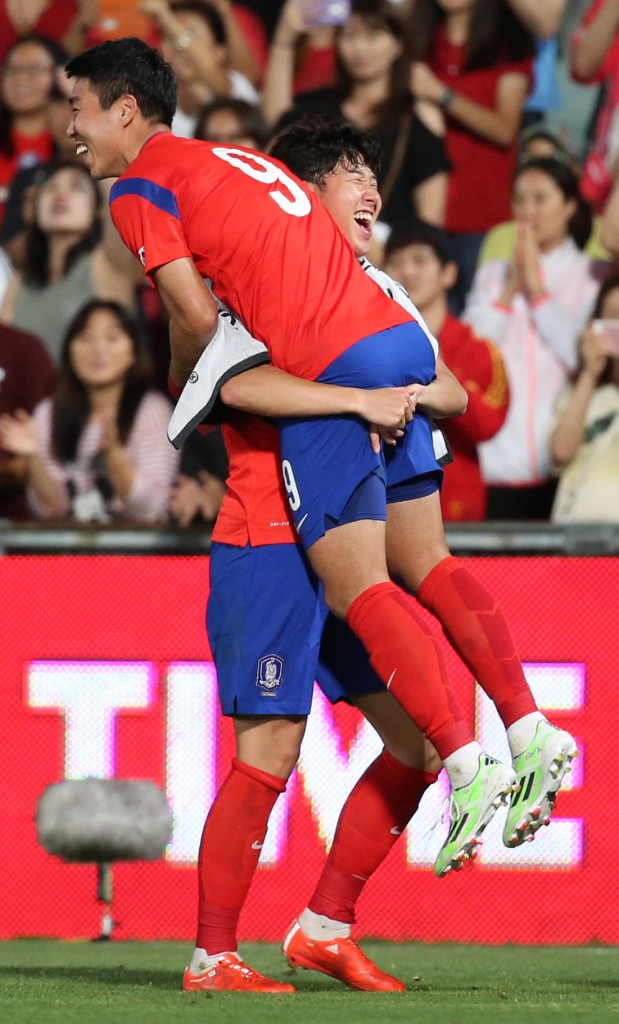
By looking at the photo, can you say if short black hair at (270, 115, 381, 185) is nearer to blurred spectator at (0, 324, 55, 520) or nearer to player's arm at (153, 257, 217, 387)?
player's arm at (153, 257, 217, 387)

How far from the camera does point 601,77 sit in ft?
21.6

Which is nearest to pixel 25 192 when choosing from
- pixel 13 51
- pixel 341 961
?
pixel 13 51

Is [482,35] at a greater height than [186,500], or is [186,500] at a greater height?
[482,35]

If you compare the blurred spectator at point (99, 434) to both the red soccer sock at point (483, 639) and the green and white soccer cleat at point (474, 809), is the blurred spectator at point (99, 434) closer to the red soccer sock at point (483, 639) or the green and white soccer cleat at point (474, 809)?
the red soccer sock at point (483, 639)

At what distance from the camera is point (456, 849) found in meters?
2.76

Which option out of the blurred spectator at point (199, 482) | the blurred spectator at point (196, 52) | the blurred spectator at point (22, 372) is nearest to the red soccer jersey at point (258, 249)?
the blurred spectator at point (199, 482)

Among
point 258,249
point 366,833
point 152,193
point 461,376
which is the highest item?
point 152,193

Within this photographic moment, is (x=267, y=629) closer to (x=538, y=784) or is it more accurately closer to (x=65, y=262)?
(x=538, y=784)

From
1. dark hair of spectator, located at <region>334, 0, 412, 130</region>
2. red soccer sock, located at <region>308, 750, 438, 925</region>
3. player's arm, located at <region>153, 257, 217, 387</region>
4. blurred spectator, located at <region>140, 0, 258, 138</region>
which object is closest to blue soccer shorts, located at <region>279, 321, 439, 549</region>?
player's arm, located at <region>153, 257, 217, 387</region>

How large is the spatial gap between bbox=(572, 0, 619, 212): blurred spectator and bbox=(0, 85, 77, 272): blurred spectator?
225cm

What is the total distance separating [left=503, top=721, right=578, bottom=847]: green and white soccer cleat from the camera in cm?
283

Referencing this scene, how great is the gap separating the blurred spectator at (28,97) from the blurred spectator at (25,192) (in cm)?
6

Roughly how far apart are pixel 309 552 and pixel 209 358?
440 mm

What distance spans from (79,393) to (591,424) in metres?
2.05
